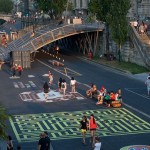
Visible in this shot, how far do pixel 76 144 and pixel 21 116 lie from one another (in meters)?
7.38

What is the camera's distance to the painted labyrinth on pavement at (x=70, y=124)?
26209 millimetres

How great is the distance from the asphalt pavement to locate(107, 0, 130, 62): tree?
20.5 ft

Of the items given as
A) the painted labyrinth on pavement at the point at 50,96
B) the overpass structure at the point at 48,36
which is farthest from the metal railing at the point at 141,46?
the painted labyrinth on pavement at the point at 50,96

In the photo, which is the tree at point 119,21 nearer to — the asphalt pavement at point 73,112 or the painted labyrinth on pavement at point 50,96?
the asphalt pavement at point 73,112

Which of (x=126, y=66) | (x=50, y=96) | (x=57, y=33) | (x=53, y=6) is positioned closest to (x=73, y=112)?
(x=50, y=96)

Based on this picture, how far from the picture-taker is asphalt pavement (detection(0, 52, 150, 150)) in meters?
25.1

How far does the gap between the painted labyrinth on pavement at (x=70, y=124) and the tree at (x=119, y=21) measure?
962 inches

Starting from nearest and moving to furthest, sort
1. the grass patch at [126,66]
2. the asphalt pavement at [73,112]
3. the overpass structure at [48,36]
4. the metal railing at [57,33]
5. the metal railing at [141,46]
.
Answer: the asphalt pavement at [73,112] → the grass patch at [126,66] → the metal railing at [141,46] → the overpass structure at [48,36] → the metal railing at [57,33]

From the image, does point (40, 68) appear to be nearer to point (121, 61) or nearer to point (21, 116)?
point (121, 61)

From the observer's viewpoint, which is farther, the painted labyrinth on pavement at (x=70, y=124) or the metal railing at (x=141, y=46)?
the metal railing at (x=141, y=46)

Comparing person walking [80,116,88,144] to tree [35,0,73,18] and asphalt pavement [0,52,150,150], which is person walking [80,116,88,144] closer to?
asphalt pavement [0,52,150,150]

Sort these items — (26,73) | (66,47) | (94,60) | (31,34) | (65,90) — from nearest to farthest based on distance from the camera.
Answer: (65,90), (26,73), (94,60), (31,34), (66,47)

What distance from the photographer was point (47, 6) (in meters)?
86.3

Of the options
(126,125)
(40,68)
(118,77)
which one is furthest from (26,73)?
(126,125)
